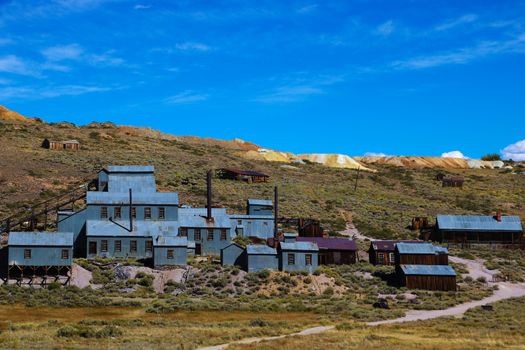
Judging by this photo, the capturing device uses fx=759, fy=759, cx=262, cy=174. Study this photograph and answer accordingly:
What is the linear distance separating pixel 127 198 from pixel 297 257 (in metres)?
17.3

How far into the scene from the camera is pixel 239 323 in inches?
1710

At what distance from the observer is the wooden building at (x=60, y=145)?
375ft

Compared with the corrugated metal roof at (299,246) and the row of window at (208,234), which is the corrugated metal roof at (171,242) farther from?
the corrugated metal roof at (299,246)

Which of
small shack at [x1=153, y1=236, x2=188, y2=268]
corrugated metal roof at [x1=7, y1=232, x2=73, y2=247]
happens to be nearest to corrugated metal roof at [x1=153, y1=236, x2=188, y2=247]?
small shack at [x1=153, y1=236, x2=188, y2=268]

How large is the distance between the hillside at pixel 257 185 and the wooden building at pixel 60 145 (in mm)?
1254

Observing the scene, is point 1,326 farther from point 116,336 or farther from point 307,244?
point 307,244

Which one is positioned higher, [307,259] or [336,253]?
[336,253]

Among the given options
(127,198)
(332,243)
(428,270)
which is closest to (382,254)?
(332,243)

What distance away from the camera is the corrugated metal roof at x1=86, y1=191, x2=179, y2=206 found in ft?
222

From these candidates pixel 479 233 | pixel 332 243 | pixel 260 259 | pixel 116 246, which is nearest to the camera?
pixel 260 259

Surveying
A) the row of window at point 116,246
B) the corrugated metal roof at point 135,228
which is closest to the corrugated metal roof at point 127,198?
the corrugated metal roof at point 135,228

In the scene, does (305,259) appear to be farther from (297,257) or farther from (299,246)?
(299,246)

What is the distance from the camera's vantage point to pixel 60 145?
115 meters

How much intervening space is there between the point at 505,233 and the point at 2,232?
167 feet
